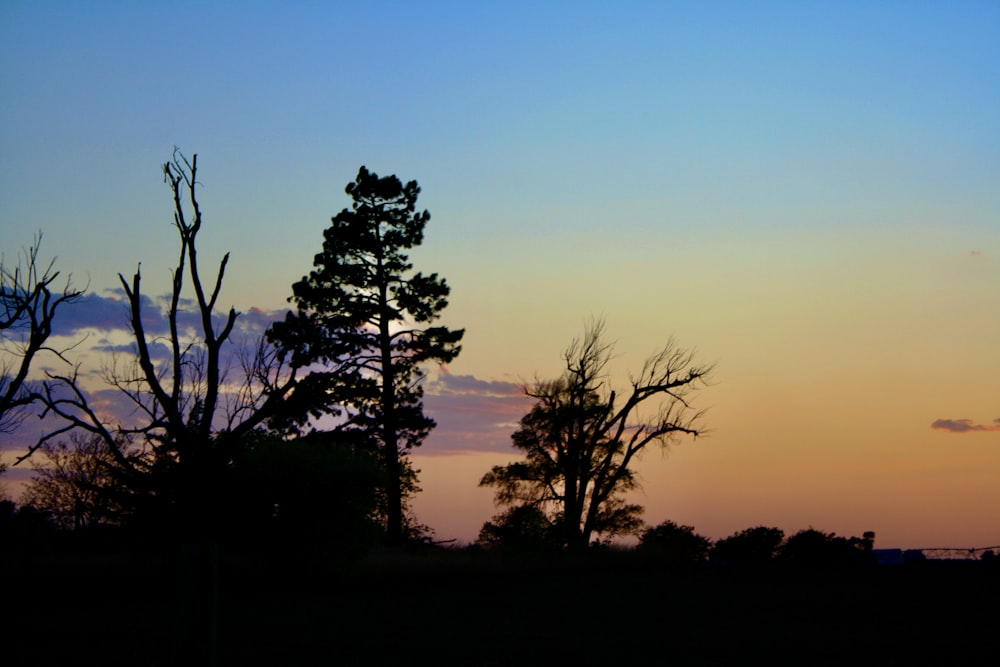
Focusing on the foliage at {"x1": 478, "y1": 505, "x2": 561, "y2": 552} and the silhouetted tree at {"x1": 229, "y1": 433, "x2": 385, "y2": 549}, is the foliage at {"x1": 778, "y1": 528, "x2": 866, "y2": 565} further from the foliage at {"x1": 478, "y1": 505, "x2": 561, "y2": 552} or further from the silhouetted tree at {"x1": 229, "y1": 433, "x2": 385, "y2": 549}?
the silhouetted tree at {"x1": 229, "y1": 433, "x2": 385, "y2": 549}

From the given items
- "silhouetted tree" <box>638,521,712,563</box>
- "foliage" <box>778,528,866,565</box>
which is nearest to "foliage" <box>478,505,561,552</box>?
"silhouetted tree" <box>638,521,712,563</box>

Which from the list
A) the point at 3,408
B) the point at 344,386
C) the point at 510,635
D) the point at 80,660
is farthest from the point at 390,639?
the point at 344,386

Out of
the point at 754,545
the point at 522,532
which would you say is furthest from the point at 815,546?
the point at 522,532

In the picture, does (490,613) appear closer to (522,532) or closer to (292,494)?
(292,494)

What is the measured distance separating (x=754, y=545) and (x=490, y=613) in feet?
91.4

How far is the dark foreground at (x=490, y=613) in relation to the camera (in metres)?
15.1

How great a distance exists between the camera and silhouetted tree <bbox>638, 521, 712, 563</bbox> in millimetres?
40081

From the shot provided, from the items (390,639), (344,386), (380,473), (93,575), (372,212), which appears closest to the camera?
(390,639)

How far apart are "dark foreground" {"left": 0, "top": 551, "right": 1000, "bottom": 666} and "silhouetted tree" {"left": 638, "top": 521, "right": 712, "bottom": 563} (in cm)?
557

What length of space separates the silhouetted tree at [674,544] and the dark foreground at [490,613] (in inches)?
219

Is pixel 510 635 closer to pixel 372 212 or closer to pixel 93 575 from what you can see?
pixel 93 575

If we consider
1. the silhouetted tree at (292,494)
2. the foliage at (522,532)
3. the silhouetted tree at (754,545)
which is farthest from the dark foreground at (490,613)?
the silhouetted tree at (754,545)

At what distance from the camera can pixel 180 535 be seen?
27531 millimetres

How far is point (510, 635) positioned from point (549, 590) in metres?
9.64
